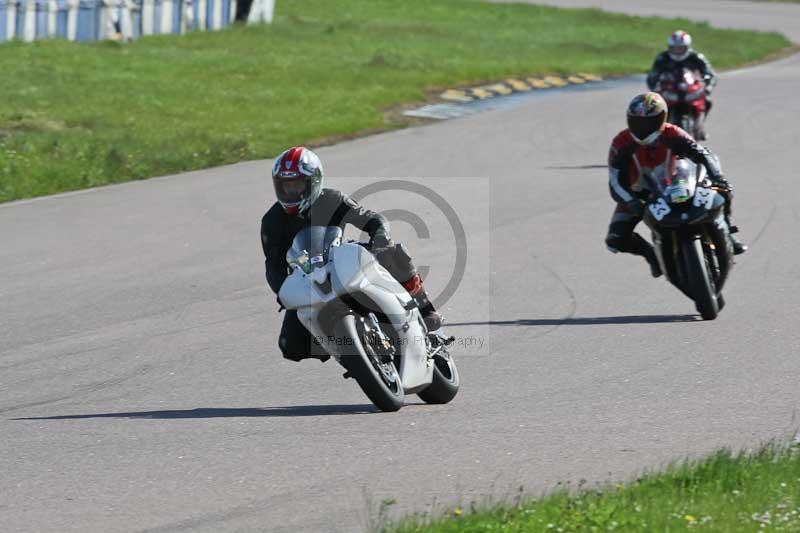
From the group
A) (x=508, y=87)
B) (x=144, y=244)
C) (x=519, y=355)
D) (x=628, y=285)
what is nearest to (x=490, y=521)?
(x=519, y=355)

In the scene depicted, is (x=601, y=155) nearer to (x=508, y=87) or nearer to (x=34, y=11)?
(x=508, y=87)

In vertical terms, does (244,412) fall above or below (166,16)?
above

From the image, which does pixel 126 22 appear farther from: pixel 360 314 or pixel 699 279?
pixel 360 314

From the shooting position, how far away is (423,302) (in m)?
8.57

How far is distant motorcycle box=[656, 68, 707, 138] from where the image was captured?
19875mm

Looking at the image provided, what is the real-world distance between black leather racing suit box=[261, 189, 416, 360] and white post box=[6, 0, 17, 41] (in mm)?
21916

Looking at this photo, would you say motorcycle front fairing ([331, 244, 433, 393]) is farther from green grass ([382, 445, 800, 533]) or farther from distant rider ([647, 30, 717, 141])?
distant rider ([647, 30, 717, 141])

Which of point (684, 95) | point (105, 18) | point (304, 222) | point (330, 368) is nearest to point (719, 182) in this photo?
point (330, 368)

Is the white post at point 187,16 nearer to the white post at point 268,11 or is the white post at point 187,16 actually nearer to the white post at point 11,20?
the white post at point 268,11

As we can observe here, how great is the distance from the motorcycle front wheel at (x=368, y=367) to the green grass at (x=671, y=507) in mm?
1643

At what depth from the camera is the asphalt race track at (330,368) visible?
6.86 metres

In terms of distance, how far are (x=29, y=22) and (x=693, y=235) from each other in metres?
21.2

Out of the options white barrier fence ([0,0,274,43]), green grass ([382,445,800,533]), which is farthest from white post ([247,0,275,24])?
green grass ([382,445,800,533])

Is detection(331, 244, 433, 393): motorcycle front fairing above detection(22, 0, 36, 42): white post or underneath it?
above
